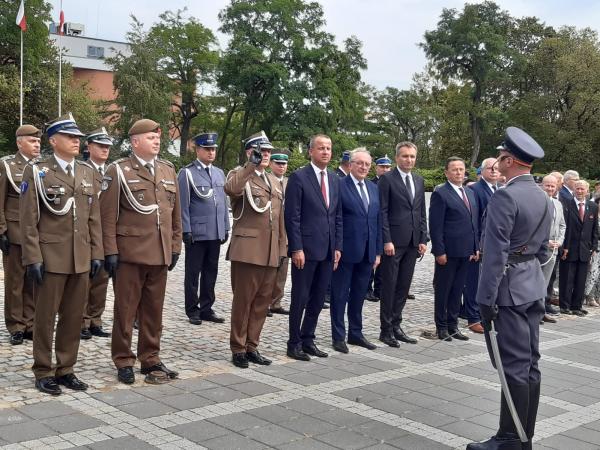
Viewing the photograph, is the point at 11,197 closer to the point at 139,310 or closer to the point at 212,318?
the point at 139,310

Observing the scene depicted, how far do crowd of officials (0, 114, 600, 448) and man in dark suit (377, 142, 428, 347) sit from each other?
2 centimetres

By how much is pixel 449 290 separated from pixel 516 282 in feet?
12.9

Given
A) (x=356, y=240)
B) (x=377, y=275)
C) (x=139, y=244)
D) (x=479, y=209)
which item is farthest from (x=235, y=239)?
(x=377, y=275)

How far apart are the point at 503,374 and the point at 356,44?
53.7 m

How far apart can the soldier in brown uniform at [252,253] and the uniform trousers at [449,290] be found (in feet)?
8.10

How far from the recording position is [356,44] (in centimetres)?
5628

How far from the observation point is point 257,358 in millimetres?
6938

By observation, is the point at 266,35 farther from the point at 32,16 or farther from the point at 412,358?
the point at 412,358

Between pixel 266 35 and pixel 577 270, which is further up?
pixel 266 35

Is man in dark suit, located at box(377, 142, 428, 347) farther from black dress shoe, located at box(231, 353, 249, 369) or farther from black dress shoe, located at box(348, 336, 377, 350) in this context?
black dress shoe, located at box(231, 353, 249, 369)

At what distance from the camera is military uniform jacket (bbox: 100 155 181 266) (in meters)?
6.04

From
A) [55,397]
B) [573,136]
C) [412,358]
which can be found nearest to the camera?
[55,397]

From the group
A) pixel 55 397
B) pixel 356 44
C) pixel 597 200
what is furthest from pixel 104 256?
pixel 356 44

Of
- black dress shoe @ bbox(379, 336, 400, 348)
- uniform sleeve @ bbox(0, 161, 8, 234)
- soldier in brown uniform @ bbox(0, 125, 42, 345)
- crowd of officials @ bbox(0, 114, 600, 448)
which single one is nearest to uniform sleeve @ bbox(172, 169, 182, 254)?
crowd of officials @ bbox(0, 114, 600, 448)
